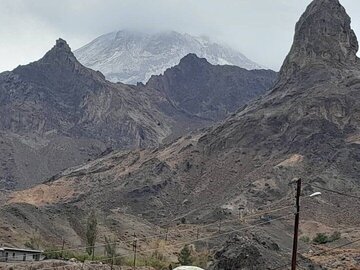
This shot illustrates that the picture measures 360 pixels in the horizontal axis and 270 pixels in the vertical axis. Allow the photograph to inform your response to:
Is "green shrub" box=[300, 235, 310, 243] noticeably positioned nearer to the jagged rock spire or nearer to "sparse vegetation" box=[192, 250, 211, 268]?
"sparse vegetation" box=[192, 250, 211, 268]

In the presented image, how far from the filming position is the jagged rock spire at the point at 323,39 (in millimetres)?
145875

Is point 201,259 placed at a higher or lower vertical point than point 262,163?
lower

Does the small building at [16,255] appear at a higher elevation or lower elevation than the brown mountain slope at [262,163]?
lower

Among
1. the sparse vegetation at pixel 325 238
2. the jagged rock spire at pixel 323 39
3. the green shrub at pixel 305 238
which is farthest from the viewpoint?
the jagged rock spire at pixel 323 39

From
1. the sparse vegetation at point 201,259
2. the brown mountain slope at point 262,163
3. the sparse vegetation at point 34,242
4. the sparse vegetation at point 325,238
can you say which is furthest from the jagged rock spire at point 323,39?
the sparse vegetation at point 34,242

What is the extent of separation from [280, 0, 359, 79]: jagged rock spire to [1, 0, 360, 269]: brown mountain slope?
0.22 m

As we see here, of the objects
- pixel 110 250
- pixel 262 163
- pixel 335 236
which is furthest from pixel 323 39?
pixel 110 250

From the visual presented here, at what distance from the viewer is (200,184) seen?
128 m

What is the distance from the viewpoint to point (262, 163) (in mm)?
126000

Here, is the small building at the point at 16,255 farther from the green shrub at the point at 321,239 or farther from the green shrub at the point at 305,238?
the green shrub at the point at 321,239

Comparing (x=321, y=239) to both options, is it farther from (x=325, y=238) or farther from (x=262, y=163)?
(x=262, y=163)

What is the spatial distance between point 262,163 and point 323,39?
35166mm

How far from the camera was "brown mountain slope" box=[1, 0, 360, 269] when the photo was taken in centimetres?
10756

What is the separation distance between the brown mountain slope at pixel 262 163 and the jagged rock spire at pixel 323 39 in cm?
22
